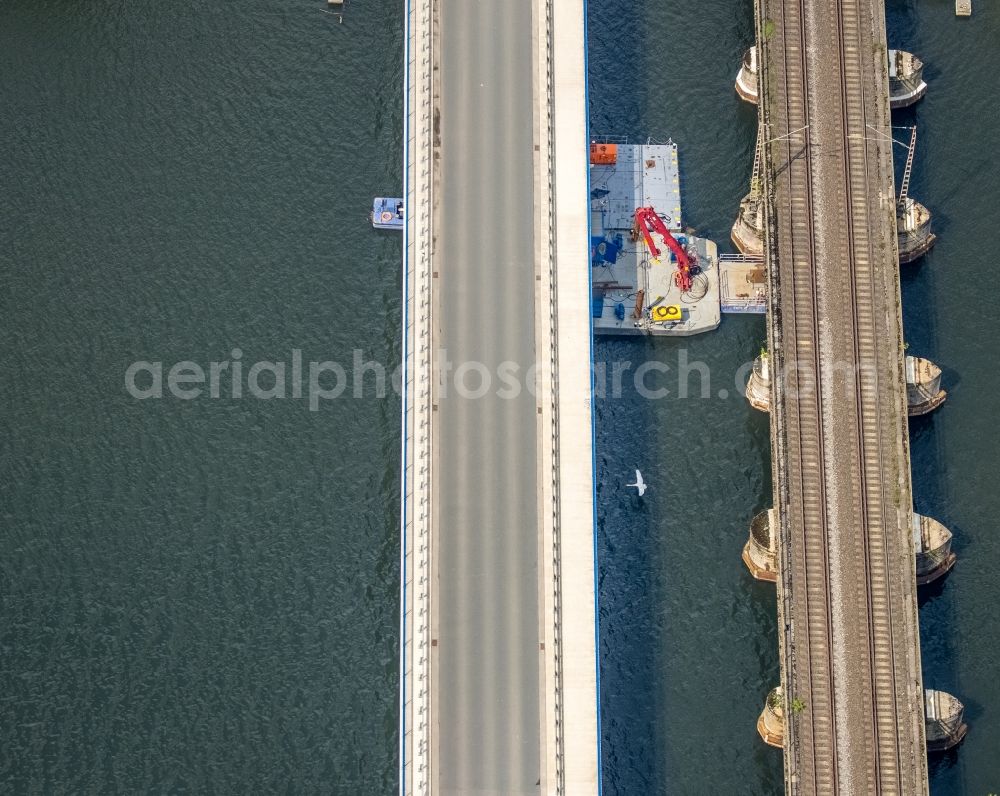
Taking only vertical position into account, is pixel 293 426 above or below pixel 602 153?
below

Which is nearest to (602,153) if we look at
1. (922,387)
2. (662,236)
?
(662,236)

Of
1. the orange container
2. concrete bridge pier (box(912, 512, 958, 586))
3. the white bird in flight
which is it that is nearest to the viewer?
concrete bridge pier (box(912, 512, 958, 586))

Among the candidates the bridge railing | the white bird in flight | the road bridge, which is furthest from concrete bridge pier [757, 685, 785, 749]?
the bridge railing

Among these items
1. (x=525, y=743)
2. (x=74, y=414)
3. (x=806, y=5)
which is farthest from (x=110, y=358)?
(x=806, y=5)

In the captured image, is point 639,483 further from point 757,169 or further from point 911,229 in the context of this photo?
point 911,229

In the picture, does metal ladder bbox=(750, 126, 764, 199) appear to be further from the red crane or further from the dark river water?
the red crane

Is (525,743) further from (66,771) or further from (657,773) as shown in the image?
(66,771)

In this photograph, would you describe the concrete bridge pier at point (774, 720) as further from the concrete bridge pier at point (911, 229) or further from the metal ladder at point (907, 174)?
the metal ladder at point (907, 174)
